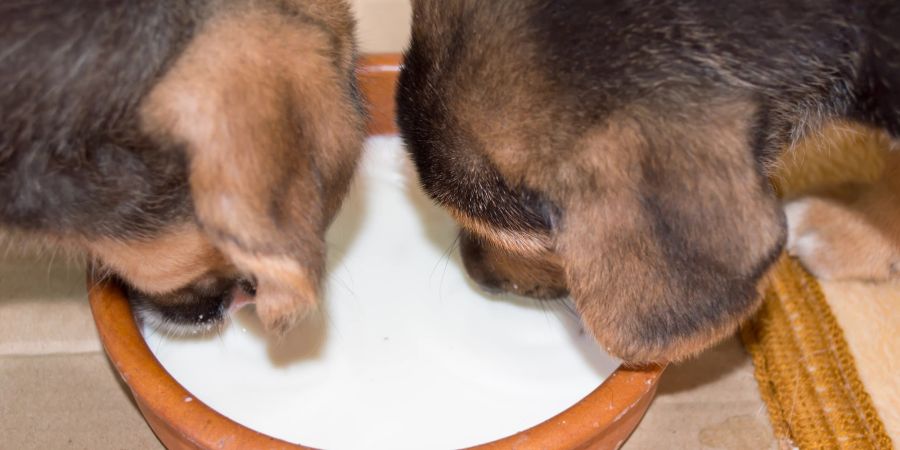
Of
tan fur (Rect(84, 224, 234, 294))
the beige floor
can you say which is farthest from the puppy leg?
tan fur (Rect(84, 224, 234, 294))

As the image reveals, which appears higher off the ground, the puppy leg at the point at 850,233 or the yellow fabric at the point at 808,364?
the puppy leg at the point at 850,233

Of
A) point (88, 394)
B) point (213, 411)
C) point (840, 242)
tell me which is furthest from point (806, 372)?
point (88, 394)

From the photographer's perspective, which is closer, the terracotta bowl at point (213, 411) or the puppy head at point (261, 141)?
the puppy head at point (261, 141)

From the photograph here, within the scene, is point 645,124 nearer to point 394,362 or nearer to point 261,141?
point 261,141

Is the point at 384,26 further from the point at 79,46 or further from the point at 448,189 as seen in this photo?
the point at 79,46

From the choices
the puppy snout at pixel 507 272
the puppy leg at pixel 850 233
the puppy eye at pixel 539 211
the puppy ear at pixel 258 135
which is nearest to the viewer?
the puppy ear at pixel 258 135

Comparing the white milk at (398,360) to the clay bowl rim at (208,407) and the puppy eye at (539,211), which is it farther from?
the puppy eye at (539,211)

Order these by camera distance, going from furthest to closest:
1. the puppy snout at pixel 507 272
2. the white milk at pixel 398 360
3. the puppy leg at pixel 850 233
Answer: the puppy leg at pixel 850 233 < the white milk at pixel 398 360 < the puppy snout at pixel 507 272

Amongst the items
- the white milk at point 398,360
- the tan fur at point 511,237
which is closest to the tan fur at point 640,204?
the tan fur at point 511,237
